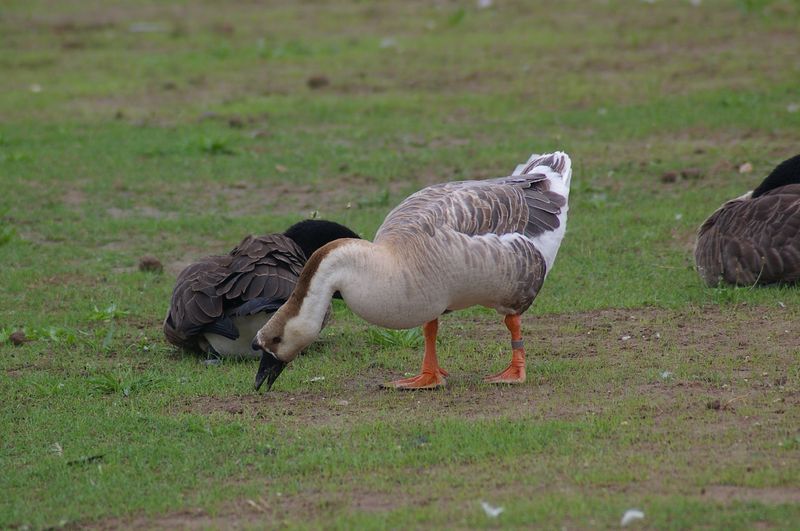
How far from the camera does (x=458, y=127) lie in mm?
13727

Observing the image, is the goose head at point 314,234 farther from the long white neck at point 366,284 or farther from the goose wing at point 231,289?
the long white neck at point 366,284

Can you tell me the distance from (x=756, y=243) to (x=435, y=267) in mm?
3155

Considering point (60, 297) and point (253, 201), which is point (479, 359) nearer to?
point (60, 297)

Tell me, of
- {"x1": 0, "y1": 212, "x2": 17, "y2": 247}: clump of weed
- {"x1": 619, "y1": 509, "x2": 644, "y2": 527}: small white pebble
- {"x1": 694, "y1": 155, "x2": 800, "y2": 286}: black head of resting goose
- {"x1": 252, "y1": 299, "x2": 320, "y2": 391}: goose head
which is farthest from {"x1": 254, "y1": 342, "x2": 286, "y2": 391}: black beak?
{"x1": 0, "y1": 212, "x2": 17, "y2": 247}: clump of weed

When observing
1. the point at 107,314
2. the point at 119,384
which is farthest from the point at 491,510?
the point at 107,314

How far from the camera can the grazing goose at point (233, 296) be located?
23.5 ft

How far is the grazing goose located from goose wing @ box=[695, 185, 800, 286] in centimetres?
299

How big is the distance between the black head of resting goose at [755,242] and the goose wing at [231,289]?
118 inches

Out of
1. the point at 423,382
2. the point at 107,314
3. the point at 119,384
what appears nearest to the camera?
the point at 423,382

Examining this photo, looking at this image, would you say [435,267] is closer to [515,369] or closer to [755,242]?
[515,369]

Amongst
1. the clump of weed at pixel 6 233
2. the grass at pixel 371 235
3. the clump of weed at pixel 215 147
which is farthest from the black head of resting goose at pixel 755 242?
the clump of weed at pixel 215 147

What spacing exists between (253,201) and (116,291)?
2703 mm

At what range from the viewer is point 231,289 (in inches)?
285

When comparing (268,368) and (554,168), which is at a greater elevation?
(554,168)
